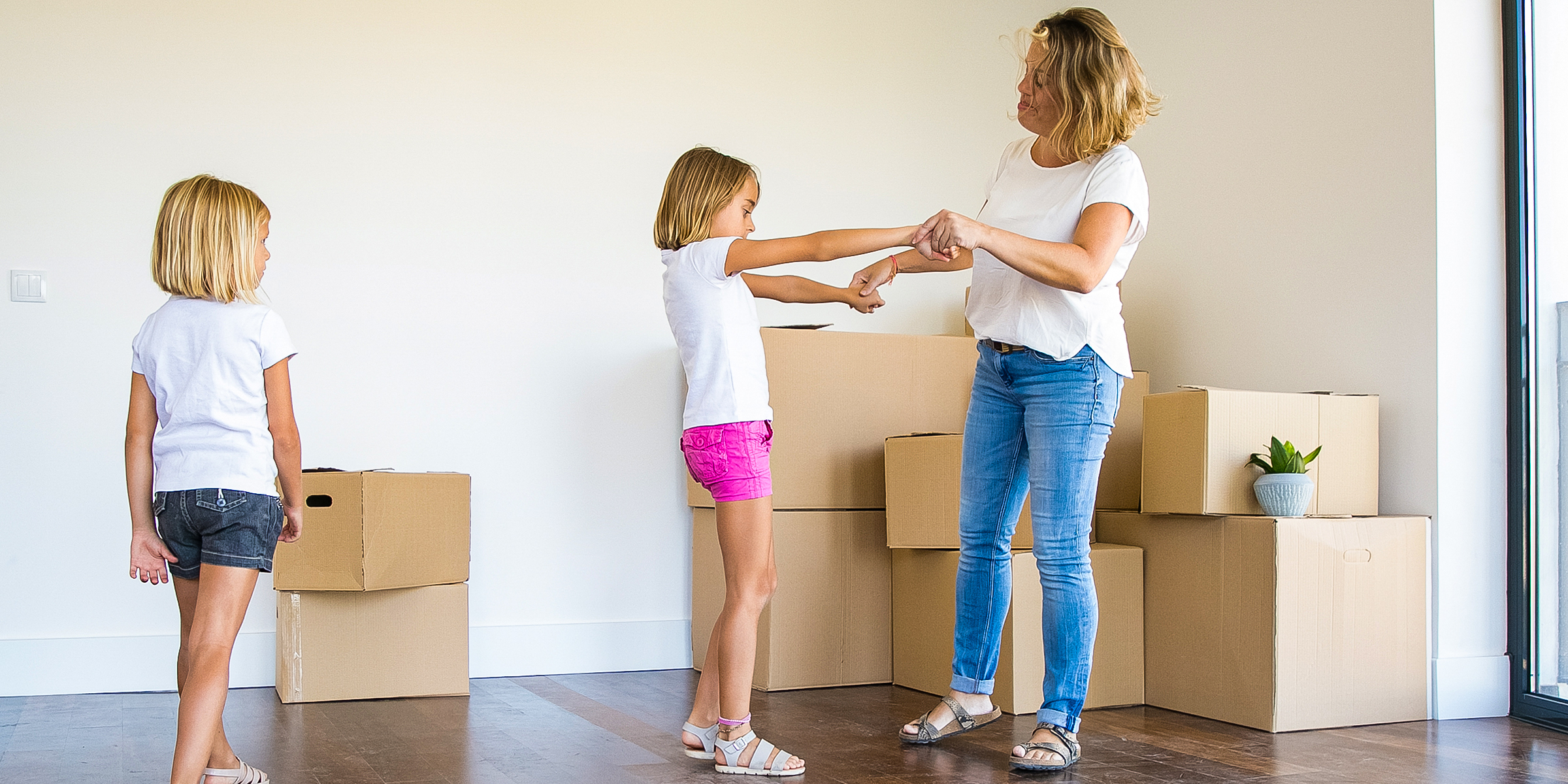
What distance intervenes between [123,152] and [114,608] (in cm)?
103

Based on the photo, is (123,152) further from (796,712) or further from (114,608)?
(796,712)

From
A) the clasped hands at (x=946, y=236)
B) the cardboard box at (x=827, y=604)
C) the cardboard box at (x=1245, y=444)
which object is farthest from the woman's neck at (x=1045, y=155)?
the cardboard box at (x=827, y=604)

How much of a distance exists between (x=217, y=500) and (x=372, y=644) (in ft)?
3.62

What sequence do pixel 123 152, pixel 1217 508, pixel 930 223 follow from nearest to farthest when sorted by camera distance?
pixel 930 223, pixel 1217 508, pixel 123 152

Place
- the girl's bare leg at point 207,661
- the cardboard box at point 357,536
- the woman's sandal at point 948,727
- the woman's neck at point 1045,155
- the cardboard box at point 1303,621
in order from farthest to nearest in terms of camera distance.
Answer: the cardboard box at point 357,536 → the cardboard box at point 1303,621 → the woman's sandal at point 948,727 → the woman's neck at point 1045,155 → the girl's bare leg at point 207,661

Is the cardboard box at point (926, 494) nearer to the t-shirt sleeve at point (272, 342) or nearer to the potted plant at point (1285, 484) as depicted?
the potted plant at point (1285, 484)

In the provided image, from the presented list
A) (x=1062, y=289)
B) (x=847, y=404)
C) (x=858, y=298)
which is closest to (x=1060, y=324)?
(x=1062, y=289)

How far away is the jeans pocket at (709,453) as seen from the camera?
1.89 m

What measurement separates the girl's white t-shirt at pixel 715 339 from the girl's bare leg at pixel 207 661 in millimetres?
679

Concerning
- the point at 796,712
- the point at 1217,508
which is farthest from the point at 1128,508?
the point at 796,712

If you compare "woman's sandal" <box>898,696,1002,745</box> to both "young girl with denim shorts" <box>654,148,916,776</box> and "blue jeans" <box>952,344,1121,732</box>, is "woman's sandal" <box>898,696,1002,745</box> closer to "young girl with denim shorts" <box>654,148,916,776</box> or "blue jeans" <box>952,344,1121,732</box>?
"blue jeans" <box>952,344,1121,732</box>

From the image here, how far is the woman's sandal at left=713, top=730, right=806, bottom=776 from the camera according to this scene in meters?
1.88

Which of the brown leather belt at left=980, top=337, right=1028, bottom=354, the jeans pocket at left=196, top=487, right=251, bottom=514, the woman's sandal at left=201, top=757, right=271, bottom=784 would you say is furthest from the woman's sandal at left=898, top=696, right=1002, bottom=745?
the jeans pocket at left=196, top=487, right=251, bottom=514

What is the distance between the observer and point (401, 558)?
257cm
